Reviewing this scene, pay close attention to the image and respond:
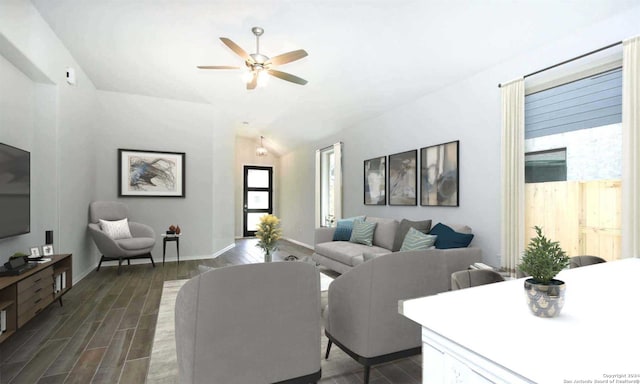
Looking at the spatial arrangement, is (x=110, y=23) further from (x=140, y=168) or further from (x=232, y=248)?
(x=232, y=248)

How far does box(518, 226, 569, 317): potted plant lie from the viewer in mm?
896

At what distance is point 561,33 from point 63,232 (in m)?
5.77

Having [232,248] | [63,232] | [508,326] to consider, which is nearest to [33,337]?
[63,232]

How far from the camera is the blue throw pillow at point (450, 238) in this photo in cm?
352

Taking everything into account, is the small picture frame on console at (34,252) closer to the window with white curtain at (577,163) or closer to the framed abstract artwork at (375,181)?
the framed abstract artwork at (375,181)

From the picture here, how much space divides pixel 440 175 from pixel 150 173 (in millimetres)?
4958

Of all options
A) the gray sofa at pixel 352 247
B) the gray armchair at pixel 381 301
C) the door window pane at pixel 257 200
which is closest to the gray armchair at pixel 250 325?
the gray armchair at pixel 381 301

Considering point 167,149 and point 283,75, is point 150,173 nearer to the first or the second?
point 167,149

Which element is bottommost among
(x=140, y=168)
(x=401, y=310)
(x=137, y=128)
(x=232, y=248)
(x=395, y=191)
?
(x=232, y=248)

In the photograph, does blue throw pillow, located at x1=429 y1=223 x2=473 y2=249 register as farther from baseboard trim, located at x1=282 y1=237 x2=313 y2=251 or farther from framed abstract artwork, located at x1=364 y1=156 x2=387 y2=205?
baseboard trim, located at x1=282 y1=237 x2=313 y2=251

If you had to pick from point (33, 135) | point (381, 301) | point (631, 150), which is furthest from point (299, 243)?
point (631, 150)

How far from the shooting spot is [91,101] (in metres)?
5.17

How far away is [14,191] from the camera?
2916 millimetres

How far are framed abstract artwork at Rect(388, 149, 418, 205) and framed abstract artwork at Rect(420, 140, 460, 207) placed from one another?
16 cm
